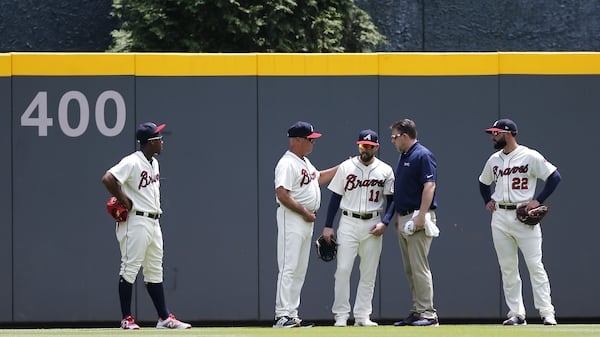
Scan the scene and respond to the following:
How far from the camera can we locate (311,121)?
10.7 metres

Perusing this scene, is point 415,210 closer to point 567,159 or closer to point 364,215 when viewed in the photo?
point 364,215

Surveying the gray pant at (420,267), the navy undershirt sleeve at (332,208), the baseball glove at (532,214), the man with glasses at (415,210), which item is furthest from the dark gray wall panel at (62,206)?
the baseball glove at (532,214)

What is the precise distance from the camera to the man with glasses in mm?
9414

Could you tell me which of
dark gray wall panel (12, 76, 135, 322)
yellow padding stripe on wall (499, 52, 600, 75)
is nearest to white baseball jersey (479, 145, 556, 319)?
yellow padding stripe on wall (499, 52, 600, 75)

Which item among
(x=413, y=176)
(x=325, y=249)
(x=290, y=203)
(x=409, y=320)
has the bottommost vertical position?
(x=409, y=320)

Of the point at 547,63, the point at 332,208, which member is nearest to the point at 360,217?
the point at 332,208

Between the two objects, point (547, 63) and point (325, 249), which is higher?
point (547, 63)

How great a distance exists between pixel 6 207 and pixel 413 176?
3.74m

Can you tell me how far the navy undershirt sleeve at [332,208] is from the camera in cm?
972

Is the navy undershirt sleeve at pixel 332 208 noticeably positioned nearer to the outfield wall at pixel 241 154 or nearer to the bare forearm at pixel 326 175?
the bare forearm at pixel 326 175

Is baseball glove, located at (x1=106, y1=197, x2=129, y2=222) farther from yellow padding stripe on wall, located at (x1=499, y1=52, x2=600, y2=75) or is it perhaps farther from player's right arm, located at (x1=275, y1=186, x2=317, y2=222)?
yellow padding stripe on wall, located at (x1=499, y1=52, x2=600, y2=75)

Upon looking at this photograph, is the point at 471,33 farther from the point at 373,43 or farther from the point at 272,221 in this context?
the point at 272,221

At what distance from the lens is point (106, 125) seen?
10609 millimetres

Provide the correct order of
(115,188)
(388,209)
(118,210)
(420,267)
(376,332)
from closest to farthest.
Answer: (376,332) < (115,188) < (118,210) < (420,267) < (388,209)
